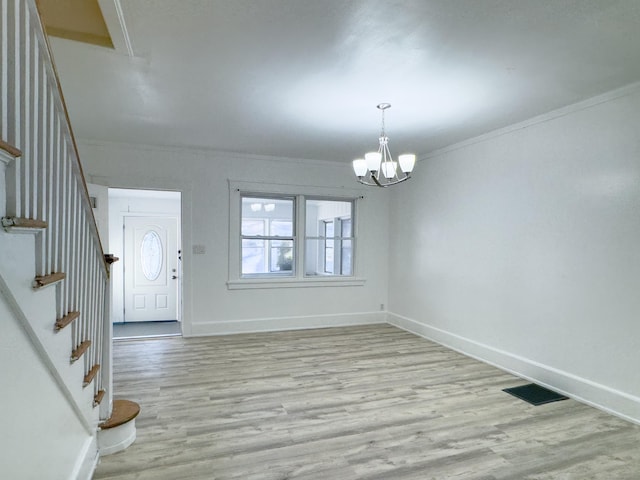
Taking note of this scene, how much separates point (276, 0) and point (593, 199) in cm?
297

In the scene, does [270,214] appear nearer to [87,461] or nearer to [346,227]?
[346,227]

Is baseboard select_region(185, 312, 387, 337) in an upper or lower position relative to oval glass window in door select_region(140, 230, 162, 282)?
lower

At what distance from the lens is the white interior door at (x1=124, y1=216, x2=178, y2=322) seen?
21.3 feet

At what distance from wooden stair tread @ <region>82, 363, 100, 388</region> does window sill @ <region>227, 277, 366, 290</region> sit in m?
3.03

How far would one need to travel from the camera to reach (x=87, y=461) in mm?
2012

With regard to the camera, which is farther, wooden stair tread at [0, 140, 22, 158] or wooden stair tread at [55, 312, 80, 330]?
wooden stair tread at [55, 312, 80, 330]

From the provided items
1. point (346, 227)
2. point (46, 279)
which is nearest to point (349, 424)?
point (46, 279)

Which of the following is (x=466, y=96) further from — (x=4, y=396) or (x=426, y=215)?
(x=4, y=396)

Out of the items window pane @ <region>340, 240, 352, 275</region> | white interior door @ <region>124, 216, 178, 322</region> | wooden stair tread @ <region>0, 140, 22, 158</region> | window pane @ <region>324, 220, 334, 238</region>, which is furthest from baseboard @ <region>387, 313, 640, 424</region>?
white interior door @ <region>124, 216, 178, 322</region>

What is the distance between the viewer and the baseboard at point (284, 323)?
16.9 feet

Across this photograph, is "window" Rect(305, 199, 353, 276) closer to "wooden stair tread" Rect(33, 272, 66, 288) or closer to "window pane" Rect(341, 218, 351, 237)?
"window pane" Rect(341, 218, 351, 237)

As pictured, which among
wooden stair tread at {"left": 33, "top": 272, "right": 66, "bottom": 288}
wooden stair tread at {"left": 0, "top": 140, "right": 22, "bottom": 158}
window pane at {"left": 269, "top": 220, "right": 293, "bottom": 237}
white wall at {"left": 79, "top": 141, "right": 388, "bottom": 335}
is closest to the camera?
wooden stair tread at {"left": 0, "top": 140, "right": 22, "bottom": 158}

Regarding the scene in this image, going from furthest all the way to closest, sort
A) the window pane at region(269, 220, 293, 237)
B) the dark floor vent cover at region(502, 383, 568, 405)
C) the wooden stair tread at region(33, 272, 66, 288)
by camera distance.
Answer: the window pane at region(269, 220, 293, 237)
the dark floor vent cover at region(502, 383, 568, 405)
the wooden stair tread at region(33, 272, 66, 288)

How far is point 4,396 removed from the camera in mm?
1158
